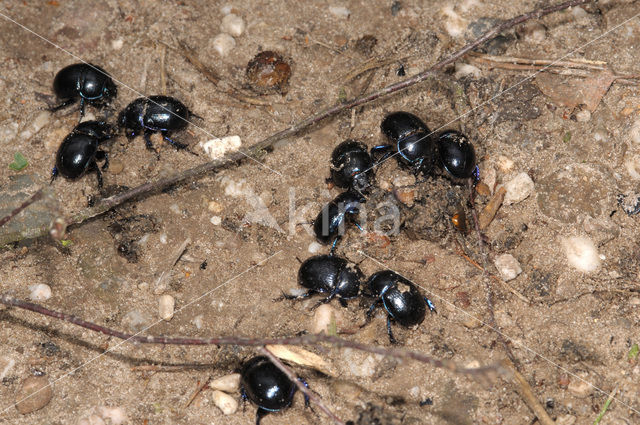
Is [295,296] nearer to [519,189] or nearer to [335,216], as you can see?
[335,216]

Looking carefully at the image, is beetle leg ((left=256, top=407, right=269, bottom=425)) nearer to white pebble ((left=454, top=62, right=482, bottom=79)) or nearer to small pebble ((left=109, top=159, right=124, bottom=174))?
small pebble ((left=109, top=159, right=124, bottom=174))

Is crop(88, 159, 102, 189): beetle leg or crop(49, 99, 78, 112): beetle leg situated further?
crop(49, 99, 78, 112): beetle leg

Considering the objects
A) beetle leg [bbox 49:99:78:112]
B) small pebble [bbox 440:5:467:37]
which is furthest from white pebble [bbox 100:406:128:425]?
small pebble [bbox 440:5:467:37]

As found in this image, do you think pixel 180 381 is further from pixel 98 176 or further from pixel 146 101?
pixel 146 101

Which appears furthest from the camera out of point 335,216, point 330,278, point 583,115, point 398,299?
point 583,115

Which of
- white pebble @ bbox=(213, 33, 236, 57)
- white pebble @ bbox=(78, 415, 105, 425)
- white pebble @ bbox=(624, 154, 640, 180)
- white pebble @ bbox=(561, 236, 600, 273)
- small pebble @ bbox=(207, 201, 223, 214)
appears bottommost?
white pebble @ bbox=(78, 415, 105, 425)

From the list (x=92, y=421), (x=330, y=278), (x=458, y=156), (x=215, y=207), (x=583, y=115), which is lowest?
(x=92, y=421)

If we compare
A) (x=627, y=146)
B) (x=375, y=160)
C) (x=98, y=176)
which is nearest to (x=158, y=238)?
(x=98, y=176)

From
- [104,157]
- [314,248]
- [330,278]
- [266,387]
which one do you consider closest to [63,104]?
[104,157]
